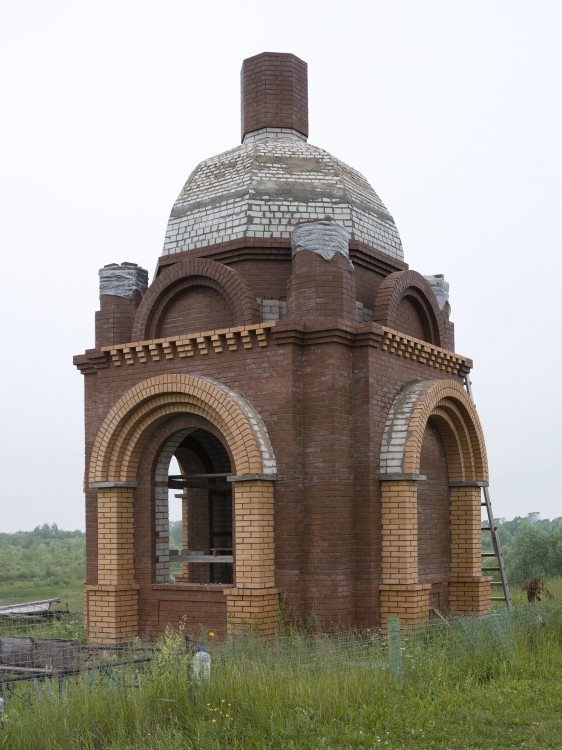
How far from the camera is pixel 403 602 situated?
9.98 meters

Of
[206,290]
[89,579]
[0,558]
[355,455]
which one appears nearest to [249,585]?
[355,455]

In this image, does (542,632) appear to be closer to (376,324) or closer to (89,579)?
(376,324)

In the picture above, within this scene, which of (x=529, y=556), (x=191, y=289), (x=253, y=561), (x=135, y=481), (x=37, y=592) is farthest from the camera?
(x=37, y=592)

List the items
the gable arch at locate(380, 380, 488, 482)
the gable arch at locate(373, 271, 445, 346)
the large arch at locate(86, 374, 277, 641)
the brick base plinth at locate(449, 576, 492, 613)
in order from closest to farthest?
the large arch at locate(86, 374, 277, 641)
the gable arch at locate(380, 380, 488, 482)
the gable arch at locate(373, 271, 445, 346)
the brick base plinth at locate(449, 576, 492, 613)

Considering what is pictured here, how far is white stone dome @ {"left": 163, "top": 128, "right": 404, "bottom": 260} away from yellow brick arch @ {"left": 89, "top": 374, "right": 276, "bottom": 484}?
2261mm

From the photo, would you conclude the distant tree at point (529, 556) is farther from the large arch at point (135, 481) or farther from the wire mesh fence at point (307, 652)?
the large arch at point (135, 481)

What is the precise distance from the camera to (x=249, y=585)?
983 cm

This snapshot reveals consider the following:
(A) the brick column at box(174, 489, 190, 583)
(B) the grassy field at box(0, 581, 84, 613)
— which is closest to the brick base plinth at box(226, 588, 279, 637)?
(A) the brick column at box(174, 489, 190, 583)

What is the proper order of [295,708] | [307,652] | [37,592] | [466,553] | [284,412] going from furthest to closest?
[37,592] → [466,553] → [284,412] → [307,652] → [295,708]

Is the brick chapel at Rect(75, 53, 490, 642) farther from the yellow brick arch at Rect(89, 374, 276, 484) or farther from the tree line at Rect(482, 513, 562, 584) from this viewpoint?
the tree line at Rect(482, 513, 562, 584)

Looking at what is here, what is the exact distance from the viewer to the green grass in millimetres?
6062

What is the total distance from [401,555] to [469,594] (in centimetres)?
225

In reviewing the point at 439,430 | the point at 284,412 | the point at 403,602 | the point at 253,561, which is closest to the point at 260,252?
the point at 284,412

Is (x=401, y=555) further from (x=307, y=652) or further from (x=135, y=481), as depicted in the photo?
(x=135, y=481)
